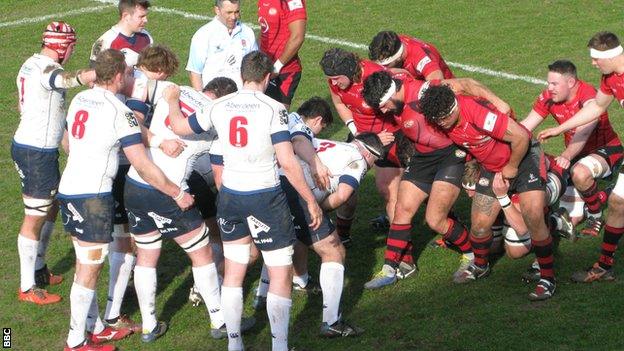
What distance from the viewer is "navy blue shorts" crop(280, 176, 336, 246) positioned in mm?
9289

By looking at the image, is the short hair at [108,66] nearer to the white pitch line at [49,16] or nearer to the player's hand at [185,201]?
the player's hand at [185,201]

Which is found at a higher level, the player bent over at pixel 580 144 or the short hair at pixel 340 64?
the short hair at pixel 340 64

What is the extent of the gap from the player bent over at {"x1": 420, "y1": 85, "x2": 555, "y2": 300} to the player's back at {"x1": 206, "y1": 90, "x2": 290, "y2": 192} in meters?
1.58

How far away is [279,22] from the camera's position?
43.1 ft

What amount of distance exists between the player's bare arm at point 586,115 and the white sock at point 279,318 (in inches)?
134

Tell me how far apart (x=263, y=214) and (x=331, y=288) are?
1104mm

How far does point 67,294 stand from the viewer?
410 inches

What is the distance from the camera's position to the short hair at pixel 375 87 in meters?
9.79

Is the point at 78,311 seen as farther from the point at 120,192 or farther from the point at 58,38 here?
the point at 58,38

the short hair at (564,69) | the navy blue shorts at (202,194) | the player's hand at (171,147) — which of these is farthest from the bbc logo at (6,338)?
the short hair at (564,69)

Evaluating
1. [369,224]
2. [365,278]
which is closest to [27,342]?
[365,278]

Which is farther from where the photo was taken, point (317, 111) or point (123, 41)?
point (123, 41)

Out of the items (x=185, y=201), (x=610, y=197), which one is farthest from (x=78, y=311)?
(x=610, y=197)

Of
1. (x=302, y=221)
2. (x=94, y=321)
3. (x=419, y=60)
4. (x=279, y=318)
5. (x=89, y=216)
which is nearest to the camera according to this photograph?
(x=279, y=318)
